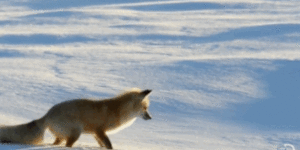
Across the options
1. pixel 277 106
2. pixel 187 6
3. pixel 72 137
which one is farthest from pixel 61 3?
pixel 72 137

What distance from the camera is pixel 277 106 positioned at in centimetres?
896

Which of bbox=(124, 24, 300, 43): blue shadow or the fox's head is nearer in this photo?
the fox's head

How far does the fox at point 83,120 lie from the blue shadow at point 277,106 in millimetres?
3915

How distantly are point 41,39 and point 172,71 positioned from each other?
5.20 metres

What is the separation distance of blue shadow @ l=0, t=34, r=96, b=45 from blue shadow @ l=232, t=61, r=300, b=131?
610 cm

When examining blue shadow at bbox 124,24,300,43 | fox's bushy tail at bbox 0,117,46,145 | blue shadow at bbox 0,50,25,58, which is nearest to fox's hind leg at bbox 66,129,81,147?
fox's bushy tail at bbox 0,117,46,145

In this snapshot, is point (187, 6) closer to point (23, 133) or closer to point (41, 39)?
point (41, 39)

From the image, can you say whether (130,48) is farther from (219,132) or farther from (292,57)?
(219,132)

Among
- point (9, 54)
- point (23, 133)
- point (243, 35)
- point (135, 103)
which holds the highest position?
point (243, 35)

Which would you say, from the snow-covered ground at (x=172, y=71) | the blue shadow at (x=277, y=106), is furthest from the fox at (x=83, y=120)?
the blue shadow at (x=277, y=106)

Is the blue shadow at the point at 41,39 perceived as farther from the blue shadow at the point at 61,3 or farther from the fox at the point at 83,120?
the fox at the point at 83,120

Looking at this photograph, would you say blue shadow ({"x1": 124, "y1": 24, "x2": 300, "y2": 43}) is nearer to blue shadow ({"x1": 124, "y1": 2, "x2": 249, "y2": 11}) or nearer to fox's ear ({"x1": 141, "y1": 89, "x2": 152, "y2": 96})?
blue shadow ({"x1": 124, "y1": 2, "x2": 249, "y2": 11})

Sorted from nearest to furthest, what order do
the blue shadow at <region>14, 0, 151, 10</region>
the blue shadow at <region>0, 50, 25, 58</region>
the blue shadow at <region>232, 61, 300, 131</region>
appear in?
the blue shadow at <region>232, 61, 300, 131</region>, the blue shadow at <region>0, 50, 25, 58</region>, the blue shadow at <region>14, 0, 151, 10</region>

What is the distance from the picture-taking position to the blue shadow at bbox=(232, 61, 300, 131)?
330 inches
